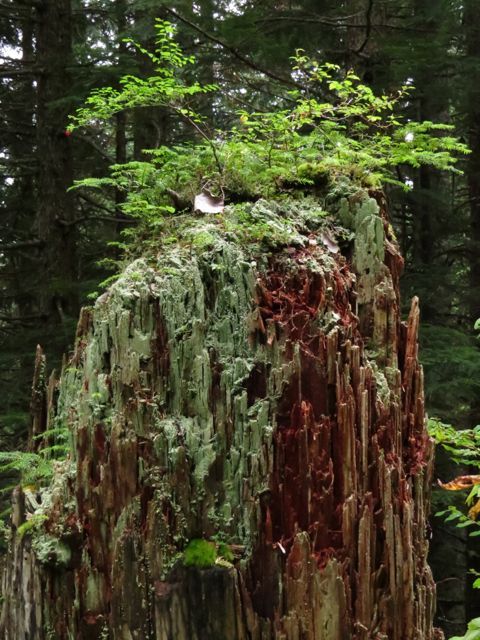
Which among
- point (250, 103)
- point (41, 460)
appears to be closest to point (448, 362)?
point (250, 103)

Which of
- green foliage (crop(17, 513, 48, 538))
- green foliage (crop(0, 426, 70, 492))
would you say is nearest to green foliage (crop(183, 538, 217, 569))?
green foliage (crop(17, 513, 48, 538))

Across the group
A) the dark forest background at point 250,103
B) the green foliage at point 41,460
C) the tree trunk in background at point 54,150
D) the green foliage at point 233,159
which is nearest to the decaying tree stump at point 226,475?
the green foliage at point 41,460

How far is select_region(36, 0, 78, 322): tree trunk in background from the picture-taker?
9.99 meters

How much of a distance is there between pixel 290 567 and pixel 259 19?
25.4 ft

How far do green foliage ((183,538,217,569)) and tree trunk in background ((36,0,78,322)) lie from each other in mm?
7336

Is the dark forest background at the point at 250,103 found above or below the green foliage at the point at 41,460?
above

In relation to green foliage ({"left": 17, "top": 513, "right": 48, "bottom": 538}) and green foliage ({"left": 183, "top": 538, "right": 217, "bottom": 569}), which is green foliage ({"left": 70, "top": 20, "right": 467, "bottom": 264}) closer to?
green foliage ({"left": 17, "top": 513, "right": 48, "bottom": 538})

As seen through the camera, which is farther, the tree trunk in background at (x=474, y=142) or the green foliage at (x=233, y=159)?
the tree trunk in background at (x=474, y=142)

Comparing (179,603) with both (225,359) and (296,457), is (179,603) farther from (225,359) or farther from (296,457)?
(225,359)

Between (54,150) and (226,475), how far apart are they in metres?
8.35

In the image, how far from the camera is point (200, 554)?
122 inches

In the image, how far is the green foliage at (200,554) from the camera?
307 cm

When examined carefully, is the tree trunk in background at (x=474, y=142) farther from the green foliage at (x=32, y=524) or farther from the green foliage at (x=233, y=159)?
the green foliage at (x=32, y=524)

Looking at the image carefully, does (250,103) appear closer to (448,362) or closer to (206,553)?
(448,362)
